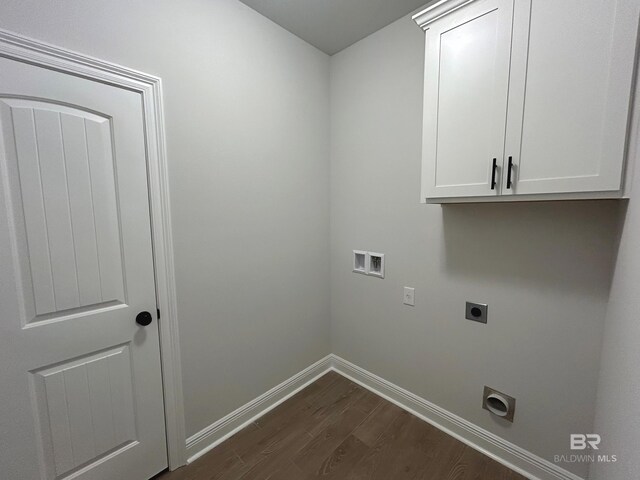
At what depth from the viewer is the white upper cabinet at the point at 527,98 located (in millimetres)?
921

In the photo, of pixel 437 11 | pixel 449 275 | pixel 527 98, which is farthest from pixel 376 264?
pixel 437 11

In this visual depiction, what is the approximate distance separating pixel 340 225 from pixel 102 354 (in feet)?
5.61

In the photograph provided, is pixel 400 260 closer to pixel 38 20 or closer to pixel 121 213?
pixel 121 213

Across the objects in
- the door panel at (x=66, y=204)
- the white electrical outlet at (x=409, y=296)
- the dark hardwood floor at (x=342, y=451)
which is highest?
the door panel at (x=66, y=204)

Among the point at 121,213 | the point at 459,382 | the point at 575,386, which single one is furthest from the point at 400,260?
the point at 121,213

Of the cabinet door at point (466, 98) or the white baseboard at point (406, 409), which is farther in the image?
the white baseboard at point (406, 409)

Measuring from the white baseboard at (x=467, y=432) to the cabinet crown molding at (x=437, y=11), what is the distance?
2292 millimetres

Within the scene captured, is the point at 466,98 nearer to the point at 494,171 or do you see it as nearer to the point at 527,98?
the point at 527,98

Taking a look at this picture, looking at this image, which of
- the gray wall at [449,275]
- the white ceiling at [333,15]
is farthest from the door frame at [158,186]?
the gray wall at [449,275]

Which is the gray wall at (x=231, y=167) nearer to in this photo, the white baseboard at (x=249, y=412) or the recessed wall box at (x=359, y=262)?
the white baseboard at (x=249, y=412)

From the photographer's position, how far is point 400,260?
73.7 inches

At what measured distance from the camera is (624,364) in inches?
32.1

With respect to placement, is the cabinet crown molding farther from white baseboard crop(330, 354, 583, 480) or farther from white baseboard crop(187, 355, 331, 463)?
white baseboard crop(187, 355, 331, 463)

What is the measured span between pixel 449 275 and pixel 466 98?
3.28 feet
